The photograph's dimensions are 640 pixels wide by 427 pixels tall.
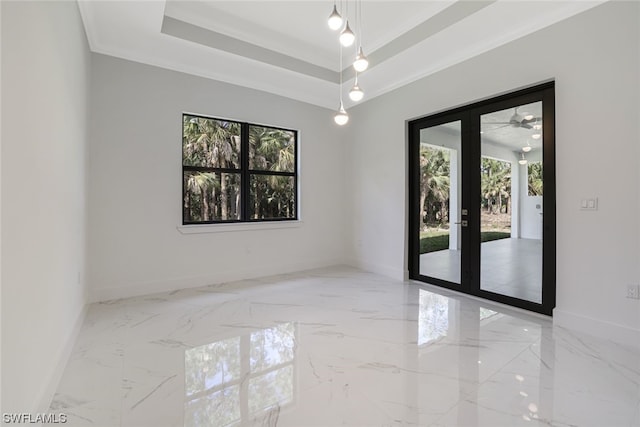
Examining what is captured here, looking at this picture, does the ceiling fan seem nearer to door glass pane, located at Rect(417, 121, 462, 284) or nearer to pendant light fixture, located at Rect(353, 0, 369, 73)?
door glass pane, located at Rect(417, 121, 462, 284)

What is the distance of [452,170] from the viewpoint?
4.17m

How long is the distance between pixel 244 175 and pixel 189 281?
173cm

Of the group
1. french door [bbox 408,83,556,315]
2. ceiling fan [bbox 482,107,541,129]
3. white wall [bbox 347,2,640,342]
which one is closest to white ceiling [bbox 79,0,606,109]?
white wall [bbox 347,2,640,342]

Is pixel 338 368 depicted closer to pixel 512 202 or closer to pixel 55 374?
pixel 55 374

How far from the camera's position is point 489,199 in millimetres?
3764

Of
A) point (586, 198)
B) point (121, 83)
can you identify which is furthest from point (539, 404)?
point (121, 83)

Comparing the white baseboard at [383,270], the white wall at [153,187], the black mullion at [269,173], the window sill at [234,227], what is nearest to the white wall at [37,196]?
the white wall at [153,187]

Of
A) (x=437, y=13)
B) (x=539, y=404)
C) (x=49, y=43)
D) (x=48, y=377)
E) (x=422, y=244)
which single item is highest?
(x=437, y=13)

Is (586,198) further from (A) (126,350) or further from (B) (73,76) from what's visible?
(B) (73,76)

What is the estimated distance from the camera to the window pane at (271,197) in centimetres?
493

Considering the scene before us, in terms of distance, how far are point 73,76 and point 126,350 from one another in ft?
7.59

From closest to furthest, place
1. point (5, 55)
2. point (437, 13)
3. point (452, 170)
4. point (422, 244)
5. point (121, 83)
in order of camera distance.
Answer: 1. point (5, 55)
2. point (437, 13)
3. point (121, 83)
4. point (452, 170)
5. point (422, 244)

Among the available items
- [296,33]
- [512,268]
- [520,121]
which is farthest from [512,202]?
[296,33]

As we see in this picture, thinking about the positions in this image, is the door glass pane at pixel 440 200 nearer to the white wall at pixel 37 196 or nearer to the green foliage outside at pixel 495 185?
the green foliage outside at pixel 495 185
